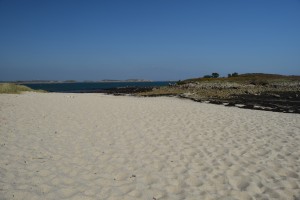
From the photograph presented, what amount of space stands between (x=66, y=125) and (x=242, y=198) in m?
7.32

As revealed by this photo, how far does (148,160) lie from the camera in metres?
6.37

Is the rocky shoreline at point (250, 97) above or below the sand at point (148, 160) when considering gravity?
above

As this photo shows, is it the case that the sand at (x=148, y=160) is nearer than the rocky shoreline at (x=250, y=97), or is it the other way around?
the sand at (x=148, y=160)

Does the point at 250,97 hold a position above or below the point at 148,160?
above

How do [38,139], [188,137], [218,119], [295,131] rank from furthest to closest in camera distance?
[218,119] → [295,131] → [188,137] → [38,139]

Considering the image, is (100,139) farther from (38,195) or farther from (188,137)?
(38,195)

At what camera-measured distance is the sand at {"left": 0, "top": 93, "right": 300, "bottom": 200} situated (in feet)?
15.8

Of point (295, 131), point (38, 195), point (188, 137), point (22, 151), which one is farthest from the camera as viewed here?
point (295, 131)

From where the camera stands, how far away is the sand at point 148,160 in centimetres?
483

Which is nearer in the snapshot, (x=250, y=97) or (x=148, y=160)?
(x=148, y=160)

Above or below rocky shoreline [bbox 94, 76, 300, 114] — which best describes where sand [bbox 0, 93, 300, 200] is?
below

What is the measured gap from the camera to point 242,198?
463 cm

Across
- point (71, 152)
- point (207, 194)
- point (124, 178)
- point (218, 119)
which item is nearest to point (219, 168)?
point (207, 194)

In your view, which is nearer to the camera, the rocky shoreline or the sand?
the sand
